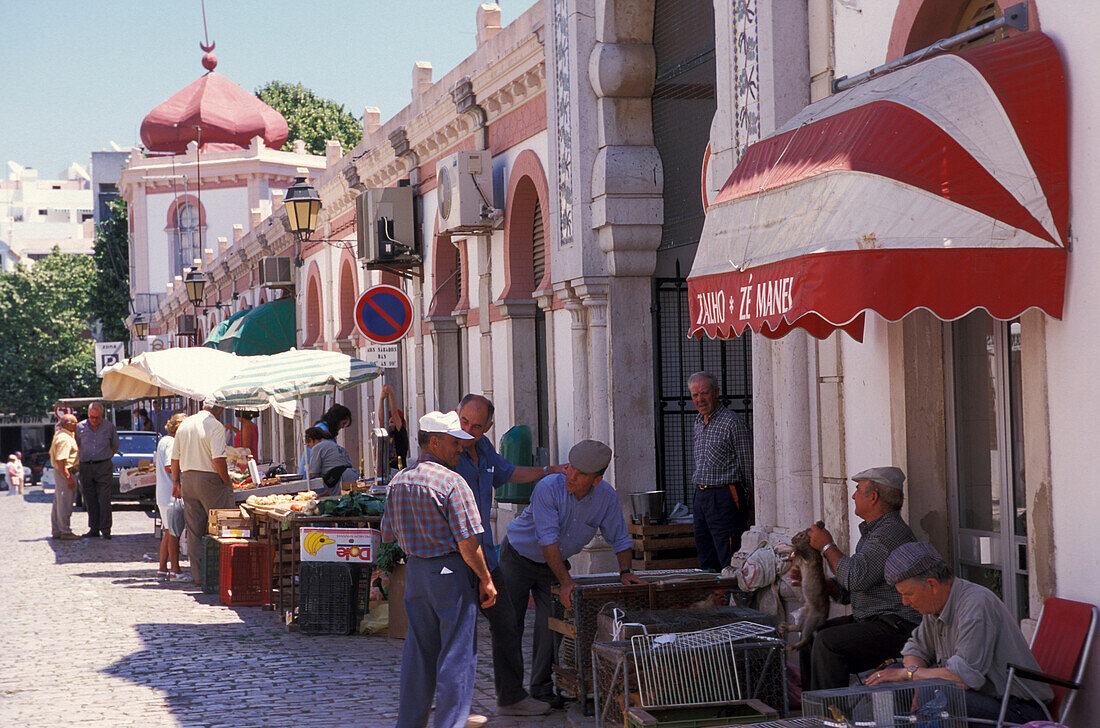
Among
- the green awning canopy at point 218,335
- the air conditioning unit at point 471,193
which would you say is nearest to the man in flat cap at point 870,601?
the air conditioning unit at point 471,193

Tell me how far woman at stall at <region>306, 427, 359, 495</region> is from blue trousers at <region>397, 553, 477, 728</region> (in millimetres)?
6593

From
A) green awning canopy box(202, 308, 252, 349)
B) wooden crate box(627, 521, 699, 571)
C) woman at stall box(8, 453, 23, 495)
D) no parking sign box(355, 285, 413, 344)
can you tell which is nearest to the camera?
wooden crate box(627, 521, 699, 571)

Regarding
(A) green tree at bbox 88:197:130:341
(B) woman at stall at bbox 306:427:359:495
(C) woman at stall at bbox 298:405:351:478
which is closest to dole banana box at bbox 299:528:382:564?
(B) woman at stall at bbox 306:427:359:495

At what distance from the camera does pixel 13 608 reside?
1245cm

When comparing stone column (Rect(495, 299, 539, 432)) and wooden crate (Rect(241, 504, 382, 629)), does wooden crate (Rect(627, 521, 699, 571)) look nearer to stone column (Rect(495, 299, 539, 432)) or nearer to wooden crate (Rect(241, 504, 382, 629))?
wooden crate (Rect(241, 504, 382, 629))

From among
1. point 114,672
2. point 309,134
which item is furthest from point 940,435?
point 309,134

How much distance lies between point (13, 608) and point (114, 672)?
383cm

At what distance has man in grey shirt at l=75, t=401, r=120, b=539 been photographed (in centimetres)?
1888

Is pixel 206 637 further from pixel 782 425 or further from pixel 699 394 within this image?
pixel 782 425

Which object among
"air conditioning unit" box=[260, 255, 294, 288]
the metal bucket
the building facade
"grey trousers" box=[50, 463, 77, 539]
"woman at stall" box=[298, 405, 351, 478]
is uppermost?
the building facade

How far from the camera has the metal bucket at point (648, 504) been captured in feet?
34.8

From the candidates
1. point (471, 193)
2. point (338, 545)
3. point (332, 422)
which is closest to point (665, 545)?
point (338, 545)

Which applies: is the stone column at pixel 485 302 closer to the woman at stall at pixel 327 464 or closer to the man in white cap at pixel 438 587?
the woman at stall at pixel 327 464

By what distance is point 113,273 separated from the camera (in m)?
57.0
